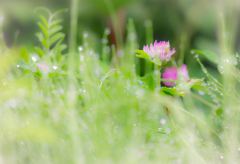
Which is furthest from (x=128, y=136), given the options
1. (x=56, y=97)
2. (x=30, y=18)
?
(x=30, y=18)

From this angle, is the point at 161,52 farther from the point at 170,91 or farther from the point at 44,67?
the point at 44,67

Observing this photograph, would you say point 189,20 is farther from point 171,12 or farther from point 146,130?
point 146,130

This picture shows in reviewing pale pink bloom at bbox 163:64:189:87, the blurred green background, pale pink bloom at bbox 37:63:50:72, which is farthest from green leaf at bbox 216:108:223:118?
the blurred green background

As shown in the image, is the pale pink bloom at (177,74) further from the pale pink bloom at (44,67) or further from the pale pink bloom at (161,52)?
the pale pink bloom at (44,67)

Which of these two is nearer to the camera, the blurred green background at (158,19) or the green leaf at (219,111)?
the green leaf at (219,111)

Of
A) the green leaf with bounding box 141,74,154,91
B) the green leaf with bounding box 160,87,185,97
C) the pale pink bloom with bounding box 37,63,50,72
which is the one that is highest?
the pale pink bloom with bounding box 37,63,50,72

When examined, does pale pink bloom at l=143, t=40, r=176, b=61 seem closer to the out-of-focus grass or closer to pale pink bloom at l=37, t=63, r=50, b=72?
the out-of-focus grass

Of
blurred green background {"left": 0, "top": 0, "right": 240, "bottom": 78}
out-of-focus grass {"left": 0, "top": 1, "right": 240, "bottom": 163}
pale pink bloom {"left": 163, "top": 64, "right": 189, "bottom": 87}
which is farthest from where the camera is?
blurred green background {"left": 0, "top": 0, "right": 240, "bottom": 78}

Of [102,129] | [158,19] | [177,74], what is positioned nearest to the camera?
[102,129]

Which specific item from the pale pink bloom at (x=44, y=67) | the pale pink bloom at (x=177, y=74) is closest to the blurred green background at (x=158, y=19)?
the pale pink bloom at (x=177, y=74)

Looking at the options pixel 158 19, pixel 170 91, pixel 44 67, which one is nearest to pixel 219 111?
pixel 170 91

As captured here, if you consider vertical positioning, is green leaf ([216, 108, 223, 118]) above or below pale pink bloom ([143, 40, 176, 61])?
below

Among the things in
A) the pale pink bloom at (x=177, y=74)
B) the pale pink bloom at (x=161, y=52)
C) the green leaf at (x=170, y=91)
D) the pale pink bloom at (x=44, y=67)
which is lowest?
the pale pink bloom at (x=177, y=74)
